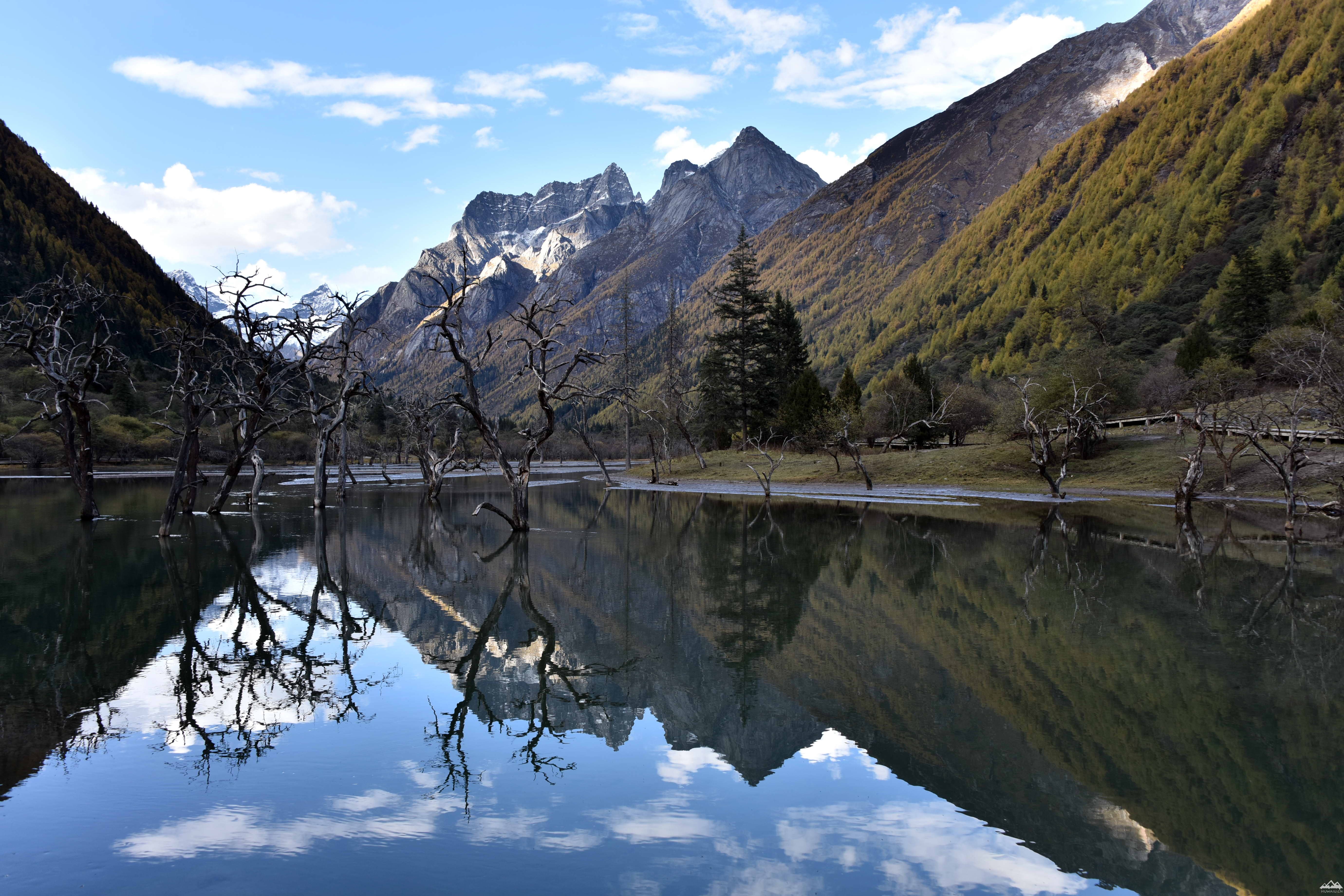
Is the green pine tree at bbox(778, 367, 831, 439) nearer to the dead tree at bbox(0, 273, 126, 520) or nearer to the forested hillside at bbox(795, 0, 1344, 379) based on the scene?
the forested hillside at bbox(795, 0, 1344, 379)

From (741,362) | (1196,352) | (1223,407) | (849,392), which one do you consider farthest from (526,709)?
(1196,352)

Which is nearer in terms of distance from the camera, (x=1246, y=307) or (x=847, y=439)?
(x=847, y=439)

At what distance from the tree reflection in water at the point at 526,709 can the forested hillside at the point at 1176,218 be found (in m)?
71.1

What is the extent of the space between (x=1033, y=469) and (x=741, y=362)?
2796 centimetres

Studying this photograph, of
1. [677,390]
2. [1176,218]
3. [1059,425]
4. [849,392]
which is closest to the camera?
[1059,425]

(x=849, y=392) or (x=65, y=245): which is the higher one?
(x=65, y=245)

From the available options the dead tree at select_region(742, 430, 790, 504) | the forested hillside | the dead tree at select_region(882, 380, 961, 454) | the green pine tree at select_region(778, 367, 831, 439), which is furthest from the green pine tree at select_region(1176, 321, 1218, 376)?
the dead tree at select_region(742, 430, 790, 504)

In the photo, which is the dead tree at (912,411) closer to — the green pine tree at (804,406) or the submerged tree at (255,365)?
the green pine tree at (804,406)

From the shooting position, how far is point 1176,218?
368ft

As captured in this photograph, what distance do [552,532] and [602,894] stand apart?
21647 mm

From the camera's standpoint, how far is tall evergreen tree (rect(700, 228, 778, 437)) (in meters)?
68.4

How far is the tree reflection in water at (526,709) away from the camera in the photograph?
24.0 ft

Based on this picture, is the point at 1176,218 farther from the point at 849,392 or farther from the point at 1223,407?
the point at 849,392

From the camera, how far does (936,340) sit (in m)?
138
